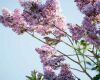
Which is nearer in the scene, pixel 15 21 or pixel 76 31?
pixel 76 31

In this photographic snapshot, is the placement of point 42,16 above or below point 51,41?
below

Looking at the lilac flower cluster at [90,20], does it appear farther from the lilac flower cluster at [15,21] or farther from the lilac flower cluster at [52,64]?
the lilac flower cluster at [15,21]

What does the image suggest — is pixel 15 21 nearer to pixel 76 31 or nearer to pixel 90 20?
pixel 76 31

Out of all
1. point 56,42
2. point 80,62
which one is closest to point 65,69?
point 80,62

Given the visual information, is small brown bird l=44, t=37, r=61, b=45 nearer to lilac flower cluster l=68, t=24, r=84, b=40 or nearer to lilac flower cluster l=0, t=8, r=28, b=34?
lilac flower cluster l=0, t=8, r=28, b=34

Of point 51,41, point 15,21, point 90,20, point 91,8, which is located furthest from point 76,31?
point 15,21

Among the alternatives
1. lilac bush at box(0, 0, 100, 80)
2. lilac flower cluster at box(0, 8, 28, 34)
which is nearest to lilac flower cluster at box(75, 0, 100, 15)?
lilac bush at box(0, 0, 100, 80)

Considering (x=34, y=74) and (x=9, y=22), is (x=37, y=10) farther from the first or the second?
(x=34, y=74)
